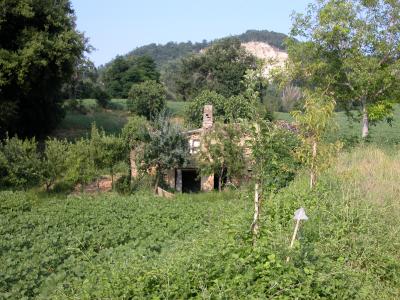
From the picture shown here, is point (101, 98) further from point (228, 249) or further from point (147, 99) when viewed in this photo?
point (228, 249)

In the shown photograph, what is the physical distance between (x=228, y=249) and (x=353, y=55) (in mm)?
13402

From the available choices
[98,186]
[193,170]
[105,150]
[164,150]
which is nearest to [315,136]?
[164,150]

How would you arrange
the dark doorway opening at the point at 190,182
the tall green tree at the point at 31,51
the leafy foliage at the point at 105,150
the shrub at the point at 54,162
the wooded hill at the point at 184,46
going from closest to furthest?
the shrub at the point at 54,162
the leafy foliage at the point at 105,150
the tall green tree at the point at 31,51
the dark doorway opening at the point at 190,182
the wooded hill at the point at 184,46

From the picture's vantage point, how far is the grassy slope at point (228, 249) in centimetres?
585

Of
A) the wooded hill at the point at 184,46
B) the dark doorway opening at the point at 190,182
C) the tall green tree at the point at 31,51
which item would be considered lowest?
the dark doorway opening at the point at 190,182

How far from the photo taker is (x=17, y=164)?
20344 mm

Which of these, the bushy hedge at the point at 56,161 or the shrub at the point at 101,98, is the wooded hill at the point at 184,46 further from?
the bushy hedge at the point at 56,161

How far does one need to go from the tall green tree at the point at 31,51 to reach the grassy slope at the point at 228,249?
11.1 metres

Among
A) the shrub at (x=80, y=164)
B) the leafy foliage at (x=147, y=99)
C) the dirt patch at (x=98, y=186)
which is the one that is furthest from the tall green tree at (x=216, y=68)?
the shrub at (x=80, y=164)

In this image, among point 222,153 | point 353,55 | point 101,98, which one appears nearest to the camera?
point 353,55

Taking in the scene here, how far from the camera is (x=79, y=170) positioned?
20875 millimetres

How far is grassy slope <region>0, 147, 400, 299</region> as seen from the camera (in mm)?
5852

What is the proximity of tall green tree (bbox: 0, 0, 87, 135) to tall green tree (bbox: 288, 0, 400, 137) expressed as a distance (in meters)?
12.3

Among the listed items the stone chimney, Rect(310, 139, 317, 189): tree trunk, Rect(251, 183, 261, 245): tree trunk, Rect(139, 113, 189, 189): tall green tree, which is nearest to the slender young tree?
Rect(310, 139, 317, 189): tree trunk
